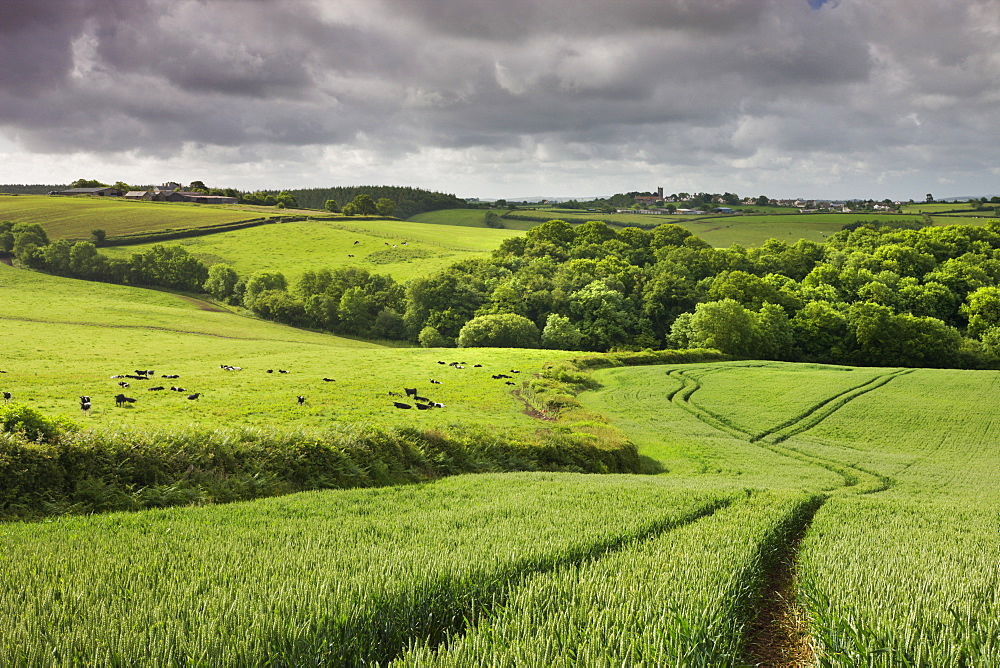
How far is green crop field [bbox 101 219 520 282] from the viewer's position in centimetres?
12188

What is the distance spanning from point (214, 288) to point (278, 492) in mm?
108062

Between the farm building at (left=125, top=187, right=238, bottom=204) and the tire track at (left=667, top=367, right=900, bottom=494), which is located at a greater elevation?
the farm building at (left=125, top=187, right=238, bottom=204)

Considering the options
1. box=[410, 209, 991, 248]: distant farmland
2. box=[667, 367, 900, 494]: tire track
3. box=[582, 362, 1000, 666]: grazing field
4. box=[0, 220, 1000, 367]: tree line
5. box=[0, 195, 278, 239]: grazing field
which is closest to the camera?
box=[582, 362, 1000, 666]: grazing field

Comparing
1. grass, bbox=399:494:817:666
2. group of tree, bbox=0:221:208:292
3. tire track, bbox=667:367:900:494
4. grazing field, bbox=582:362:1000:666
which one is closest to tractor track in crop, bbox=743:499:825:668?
grass, bbox=399:494:817:666

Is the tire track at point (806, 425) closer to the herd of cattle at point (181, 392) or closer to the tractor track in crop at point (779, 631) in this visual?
the herd of cattle at point (181, 392)

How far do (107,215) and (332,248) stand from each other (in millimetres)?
55586

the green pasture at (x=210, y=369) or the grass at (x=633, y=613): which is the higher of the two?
the grass at (x=633, y=613)

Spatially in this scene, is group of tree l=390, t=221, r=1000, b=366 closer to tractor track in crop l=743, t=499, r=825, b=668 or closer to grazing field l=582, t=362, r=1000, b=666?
grazing field l=582, t=362, r=1000, b=666

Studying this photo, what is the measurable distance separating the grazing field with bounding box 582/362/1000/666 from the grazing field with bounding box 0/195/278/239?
122780 millimetres

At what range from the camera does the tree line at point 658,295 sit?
82.7 metres

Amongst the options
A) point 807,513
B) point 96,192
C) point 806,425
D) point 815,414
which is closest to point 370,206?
point 96,192

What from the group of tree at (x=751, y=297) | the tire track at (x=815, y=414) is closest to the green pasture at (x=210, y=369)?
the tire track at (x=815, y=414)

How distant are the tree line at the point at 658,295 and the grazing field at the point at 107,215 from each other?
12.7 metres

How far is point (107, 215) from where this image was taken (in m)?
137
